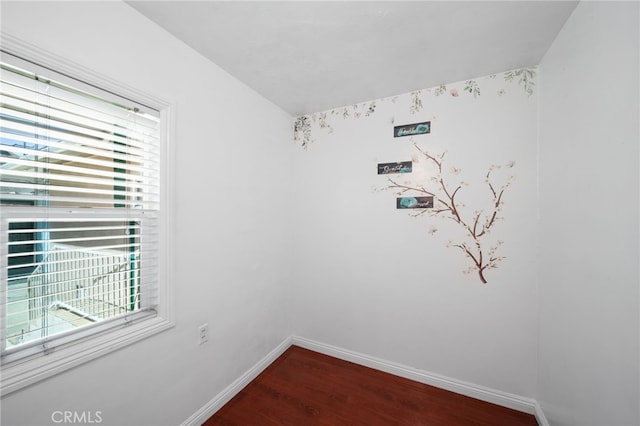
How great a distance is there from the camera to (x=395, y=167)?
219 cm

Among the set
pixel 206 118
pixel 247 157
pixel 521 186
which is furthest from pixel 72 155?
pixel 521 186

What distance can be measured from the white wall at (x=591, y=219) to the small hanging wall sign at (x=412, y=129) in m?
0.73

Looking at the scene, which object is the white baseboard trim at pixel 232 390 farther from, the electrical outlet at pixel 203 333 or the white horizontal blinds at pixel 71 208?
the white horizontal blinds at pixel 71 208

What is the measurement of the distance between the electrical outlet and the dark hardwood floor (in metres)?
0.54

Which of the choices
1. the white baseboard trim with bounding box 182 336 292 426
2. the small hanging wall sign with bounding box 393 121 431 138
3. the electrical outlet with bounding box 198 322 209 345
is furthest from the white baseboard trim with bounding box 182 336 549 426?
the small hanging wall sign with bounding box 393 121 431 138

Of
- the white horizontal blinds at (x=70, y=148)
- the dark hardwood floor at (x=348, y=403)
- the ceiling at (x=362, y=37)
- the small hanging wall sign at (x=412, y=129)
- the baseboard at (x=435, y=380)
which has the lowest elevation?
the dark hardwood floor at (x=348, y=403)

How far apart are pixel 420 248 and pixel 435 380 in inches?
41.9

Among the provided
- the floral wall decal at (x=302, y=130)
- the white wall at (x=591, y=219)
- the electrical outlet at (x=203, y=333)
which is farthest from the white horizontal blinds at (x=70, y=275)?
the white wall at (x=591, y=219)

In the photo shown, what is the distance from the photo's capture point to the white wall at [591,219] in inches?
36.8

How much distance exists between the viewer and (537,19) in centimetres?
133

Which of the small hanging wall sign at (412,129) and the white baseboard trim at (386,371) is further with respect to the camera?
the small hanging wall sign at (412,129)

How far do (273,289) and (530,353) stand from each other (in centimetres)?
205

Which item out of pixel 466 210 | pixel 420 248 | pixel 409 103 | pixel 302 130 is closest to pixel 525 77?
pixel 409 103

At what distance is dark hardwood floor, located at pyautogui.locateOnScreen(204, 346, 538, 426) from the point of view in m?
1.70
